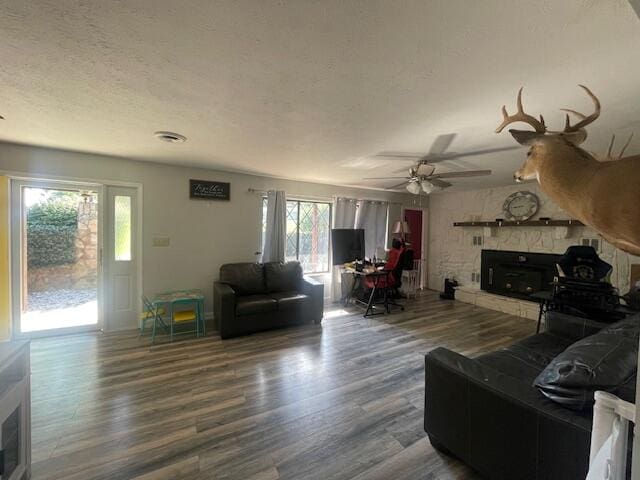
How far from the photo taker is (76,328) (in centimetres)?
336

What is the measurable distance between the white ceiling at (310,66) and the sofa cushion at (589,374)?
150cm

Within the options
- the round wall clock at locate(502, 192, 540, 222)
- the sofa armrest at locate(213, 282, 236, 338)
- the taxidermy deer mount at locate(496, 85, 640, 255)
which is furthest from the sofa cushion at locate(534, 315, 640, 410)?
the round wall clock at locate(502, 192, 540, 222)

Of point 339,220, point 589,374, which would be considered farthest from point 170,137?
point 589,374

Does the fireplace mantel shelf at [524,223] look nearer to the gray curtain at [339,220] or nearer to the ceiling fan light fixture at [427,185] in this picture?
the gray curtain at [339,220]

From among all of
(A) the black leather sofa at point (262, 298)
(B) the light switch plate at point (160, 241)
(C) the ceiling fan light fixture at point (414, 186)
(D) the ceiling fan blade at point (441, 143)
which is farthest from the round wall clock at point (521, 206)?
(B) the light switch plate at point (160, 241)

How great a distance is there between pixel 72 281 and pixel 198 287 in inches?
58.7

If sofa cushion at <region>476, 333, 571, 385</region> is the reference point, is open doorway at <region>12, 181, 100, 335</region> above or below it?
above

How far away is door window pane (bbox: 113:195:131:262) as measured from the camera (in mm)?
3514

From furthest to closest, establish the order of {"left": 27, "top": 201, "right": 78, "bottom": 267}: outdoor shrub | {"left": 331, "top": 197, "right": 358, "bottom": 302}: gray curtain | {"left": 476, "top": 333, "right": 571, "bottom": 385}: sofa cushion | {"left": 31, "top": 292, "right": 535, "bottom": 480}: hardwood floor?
{"left": 331, "top": 197, "right": 358, "bottom": 302}: gray curtain < {"left": 27, "top": 201, "right": 78, "bottom": 267}: outdoor shrub < {"left": 476, "top": 333, "right": 571, "bottom": 385}: sofa cushion < {"left": 31, "top": 292, "right": 535, "bottom": 480}: hardwood floor

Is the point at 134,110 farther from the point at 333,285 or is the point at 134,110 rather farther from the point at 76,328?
the point at 333,285

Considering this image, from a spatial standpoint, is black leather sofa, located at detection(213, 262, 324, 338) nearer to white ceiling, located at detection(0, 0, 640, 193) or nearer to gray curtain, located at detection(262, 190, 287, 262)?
gray curtain, located at detection(262, 190, 287, 262)

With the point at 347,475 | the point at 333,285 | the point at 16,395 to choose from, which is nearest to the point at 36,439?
the point at 16,395

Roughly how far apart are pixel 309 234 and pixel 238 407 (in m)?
3.34

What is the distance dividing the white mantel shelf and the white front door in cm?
575
